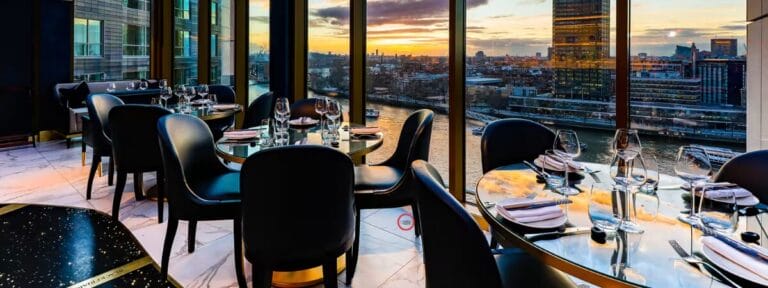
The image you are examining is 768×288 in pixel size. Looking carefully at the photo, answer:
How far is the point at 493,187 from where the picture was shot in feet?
5.64

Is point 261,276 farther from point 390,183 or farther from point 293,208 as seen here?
point 390,183

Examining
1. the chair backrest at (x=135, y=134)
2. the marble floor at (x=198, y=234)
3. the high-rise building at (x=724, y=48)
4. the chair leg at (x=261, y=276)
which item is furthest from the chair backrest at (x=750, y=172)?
the chair backrest at (x=135, y=134)

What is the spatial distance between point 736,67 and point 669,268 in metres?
2.04

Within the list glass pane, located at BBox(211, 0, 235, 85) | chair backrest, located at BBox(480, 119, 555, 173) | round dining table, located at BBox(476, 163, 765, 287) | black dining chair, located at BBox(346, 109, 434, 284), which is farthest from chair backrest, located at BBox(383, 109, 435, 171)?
glass pane, located at BBox(211, 0, 235, 85)

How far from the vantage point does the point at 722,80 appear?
2.46 metres

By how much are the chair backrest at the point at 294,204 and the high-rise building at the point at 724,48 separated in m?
2.25

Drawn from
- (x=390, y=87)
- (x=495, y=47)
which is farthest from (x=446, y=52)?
(x=390, y=87)

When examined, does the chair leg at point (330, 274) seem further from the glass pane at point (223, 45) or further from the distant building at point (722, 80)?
the glass pane at point (223, 45)

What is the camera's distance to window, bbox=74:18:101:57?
7047mm

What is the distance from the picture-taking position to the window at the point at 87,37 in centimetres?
705

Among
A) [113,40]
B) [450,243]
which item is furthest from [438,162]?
[113,40]

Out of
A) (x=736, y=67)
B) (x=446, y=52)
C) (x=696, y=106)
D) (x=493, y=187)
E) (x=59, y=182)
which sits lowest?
(x=59, y=182)

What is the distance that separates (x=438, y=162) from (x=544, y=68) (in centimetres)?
117

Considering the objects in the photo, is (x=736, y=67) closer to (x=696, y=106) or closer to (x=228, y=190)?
(x=696, y=106)
